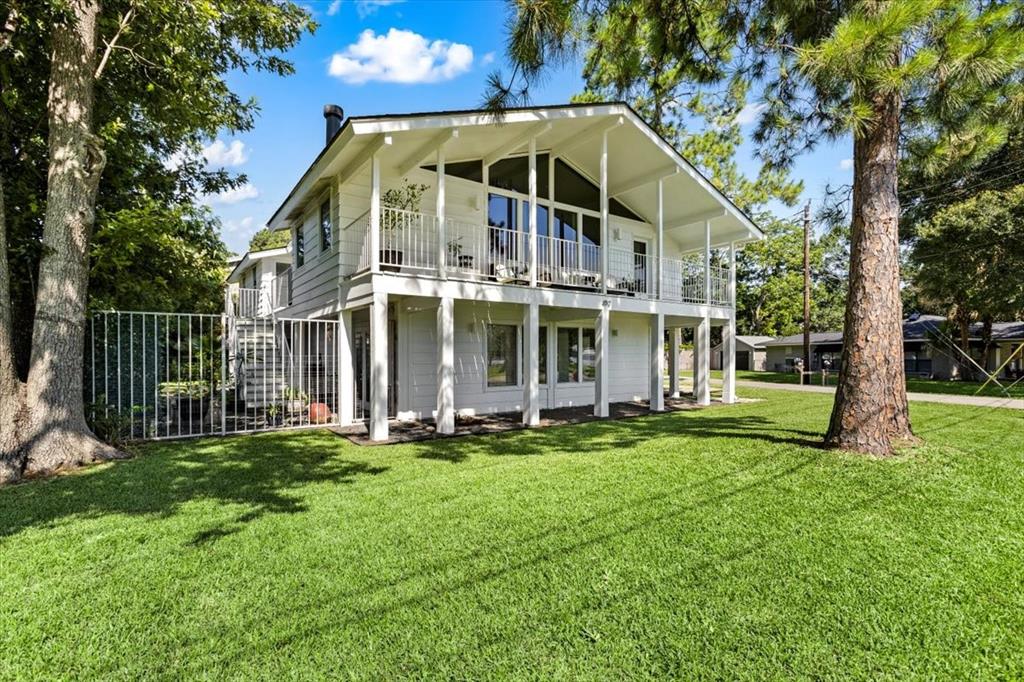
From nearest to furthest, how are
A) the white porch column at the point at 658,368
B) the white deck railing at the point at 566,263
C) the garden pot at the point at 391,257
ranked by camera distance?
the garden pot at the point at 391,257
the white deck railing at the point at 566,263
the white porch column at the point at 658,368

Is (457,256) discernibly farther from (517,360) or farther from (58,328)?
(58,328)

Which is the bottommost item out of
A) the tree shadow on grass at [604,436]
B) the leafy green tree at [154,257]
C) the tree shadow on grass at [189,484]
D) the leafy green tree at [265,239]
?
the tree shadow on grass at [604,436]

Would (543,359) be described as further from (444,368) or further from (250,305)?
(250,305)

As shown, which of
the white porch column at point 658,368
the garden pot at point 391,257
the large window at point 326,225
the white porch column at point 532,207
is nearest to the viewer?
the garden pot at point 391,257

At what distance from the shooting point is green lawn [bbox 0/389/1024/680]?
228 centimetres

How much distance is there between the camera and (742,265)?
36.9 metres

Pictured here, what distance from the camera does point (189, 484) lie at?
513 cm

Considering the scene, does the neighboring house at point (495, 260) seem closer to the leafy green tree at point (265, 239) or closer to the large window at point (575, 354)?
the large window at point (575, 354)

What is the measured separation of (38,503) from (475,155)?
27.6 feet

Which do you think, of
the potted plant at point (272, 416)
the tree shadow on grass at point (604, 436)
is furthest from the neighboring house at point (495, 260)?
the potted plant at point (272, 416)

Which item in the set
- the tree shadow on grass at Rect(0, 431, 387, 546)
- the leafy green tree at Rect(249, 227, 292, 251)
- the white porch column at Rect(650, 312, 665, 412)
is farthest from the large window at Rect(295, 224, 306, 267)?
the leafy green tree at Rect(249, 227, 292, 251)

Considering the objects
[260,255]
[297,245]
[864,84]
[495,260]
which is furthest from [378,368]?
[260,255]

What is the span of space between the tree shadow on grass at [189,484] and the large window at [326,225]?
15.6 feet

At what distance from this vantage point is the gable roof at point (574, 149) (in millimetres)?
7500
